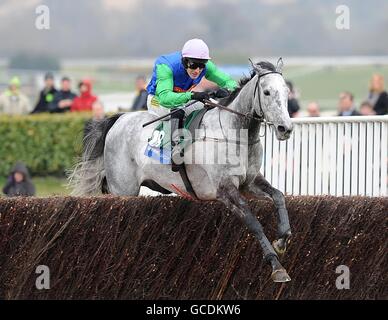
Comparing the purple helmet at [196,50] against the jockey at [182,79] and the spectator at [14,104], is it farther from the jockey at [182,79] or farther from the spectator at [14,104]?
the spectator at [14,104]

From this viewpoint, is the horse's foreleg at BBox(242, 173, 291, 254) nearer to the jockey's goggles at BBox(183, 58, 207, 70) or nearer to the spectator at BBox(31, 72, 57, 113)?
the jockey's goggles at BBox(183, 58, 207, 70)

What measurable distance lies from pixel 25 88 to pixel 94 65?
6736 millimetres

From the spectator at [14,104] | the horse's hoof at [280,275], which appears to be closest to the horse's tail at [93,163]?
the horse's hoof at [280,275]

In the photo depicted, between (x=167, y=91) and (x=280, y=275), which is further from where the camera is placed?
(x=167, y=91)

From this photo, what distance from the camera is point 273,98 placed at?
852 cm

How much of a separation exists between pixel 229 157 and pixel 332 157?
235 centimetres

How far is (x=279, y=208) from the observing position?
341 inches

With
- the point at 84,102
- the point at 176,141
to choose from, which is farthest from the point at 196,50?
the point at 84,102

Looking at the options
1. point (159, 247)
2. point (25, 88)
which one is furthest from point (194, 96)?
point (25, 88)

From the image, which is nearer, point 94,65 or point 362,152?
→ point 362,152

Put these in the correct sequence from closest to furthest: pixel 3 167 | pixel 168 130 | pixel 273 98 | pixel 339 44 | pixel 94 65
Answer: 1. pixel 273 98
2. pixel 168 130
3. pixel 3 167
4. pixel 94 65
5. pixel 339 44

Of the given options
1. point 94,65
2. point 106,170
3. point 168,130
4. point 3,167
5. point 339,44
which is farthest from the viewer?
point 339,44

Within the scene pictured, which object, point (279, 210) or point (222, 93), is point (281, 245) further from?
point (222, 93)

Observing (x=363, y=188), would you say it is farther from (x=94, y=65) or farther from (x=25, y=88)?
(x=94, y=65)
